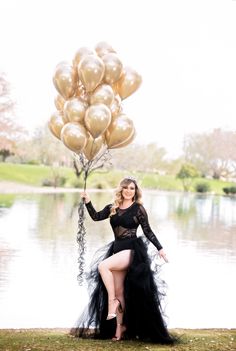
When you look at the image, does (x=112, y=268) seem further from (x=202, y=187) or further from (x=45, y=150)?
(x=202, y=187)

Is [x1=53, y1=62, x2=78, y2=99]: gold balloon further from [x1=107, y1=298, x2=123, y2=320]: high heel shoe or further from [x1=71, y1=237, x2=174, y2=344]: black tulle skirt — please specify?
[x1=107, y1=298, x2=123, y2=320]: high heel shoe

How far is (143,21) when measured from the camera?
18.0 feet

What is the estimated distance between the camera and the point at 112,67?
12.0ft

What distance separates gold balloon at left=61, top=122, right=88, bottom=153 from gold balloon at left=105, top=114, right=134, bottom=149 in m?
0.19

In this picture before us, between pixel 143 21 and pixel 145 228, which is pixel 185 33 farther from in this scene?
pixel 145 228

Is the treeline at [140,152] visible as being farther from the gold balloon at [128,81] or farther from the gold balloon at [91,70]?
the gold balloon at [91,70]

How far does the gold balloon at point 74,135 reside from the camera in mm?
3535

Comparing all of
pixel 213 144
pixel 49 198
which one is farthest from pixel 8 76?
pixel 213 144

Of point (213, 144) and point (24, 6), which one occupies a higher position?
point (24, 6)

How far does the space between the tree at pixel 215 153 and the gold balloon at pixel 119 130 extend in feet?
8.60

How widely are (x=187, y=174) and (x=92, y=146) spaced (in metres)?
2.76

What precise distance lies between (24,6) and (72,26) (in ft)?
1.45

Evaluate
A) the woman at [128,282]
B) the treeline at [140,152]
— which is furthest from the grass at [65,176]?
the woman at [128,282]

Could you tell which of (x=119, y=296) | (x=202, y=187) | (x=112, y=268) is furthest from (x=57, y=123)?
(x=202, y=187)
